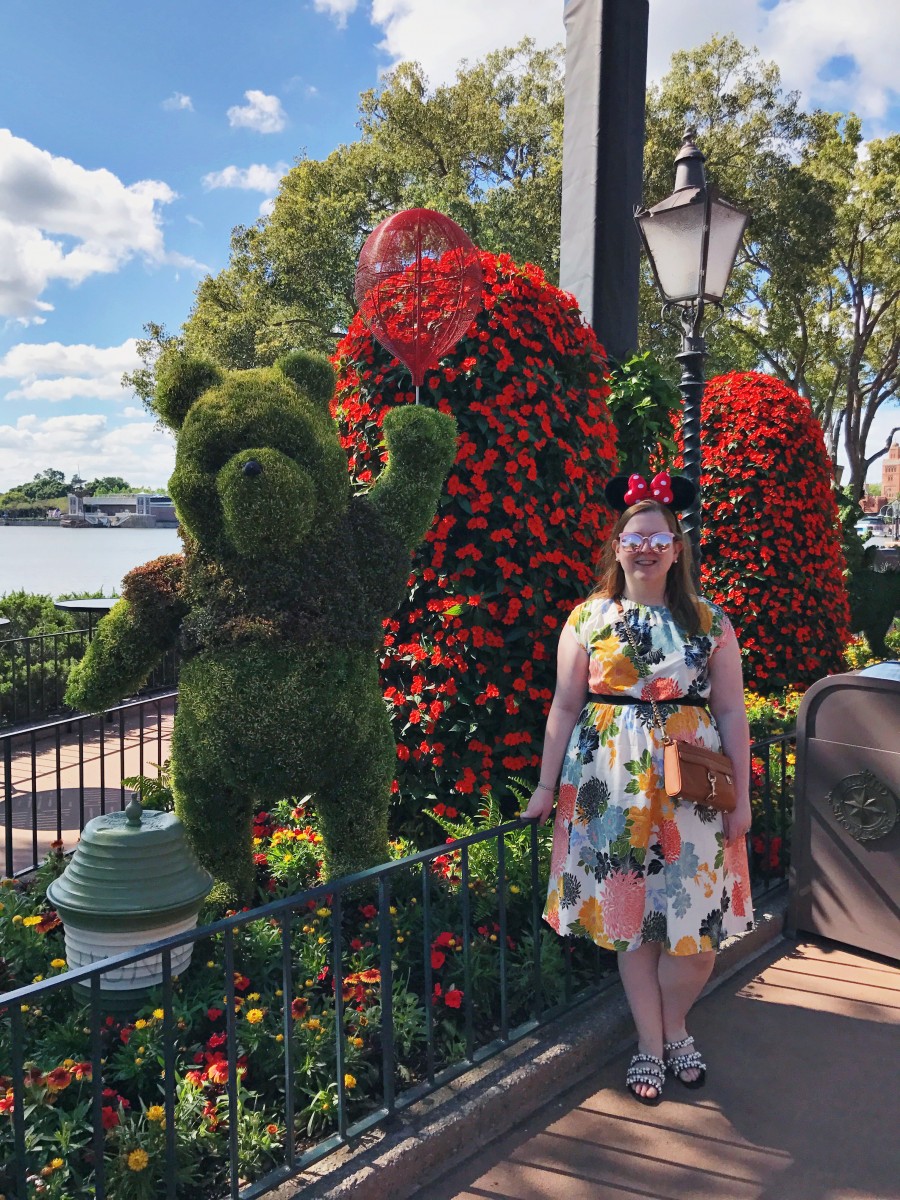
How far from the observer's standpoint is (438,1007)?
3.02m

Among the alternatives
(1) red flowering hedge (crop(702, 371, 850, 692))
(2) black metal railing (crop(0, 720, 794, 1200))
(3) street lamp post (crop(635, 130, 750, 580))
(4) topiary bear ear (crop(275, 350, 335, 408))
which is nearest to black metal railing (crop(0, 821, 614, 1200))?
(2) black metal railing (crop(0, 720, 794, 1200))

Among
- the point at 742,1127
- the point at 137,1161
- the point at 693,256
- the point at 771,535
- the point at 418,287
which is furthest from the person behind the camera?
the point at 771,535

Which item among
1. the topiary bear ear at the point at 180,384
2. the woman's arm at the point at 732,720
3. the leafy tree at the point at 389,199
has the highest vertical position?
the leafy tree at the point at 389,199

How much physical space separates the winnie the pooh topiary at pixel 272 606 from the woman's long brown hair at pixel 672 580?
86 centimetres

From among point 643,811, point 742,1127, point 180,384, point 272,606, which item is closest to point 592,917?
point 643,811

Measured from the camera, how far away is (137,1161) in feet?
7.04

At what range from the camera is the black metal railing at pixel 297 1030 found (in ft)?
6.82

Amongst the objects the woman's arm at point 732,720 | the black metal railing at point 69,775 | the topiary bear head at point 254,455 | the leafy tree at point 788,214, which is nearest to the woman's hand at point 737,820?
the woman's arm at point 732,720

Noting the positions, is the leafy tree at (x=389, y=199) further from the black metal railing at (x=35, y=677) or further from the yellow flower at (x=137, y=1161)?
the yellow flower at (x=137, y=1161)

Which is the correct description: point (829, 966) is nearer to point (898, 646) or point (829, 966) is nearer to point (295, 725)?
point (295, 725)

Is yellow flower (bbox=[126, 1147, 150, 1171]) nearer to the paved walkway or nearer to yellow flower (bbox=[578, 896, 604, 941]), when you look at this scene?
the paved walkway

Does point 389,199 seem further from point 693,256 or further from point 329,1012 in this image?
point 329,1012

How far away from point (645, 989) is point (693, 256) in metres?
3.45

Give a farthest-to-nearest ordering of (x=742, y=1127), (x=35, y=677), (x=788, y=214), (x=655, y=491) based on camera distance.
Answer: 1. (x=788, y=214)
2. (x=35, y=677)
3. (x=655, y=491)
4. (x=742, y=1127)
